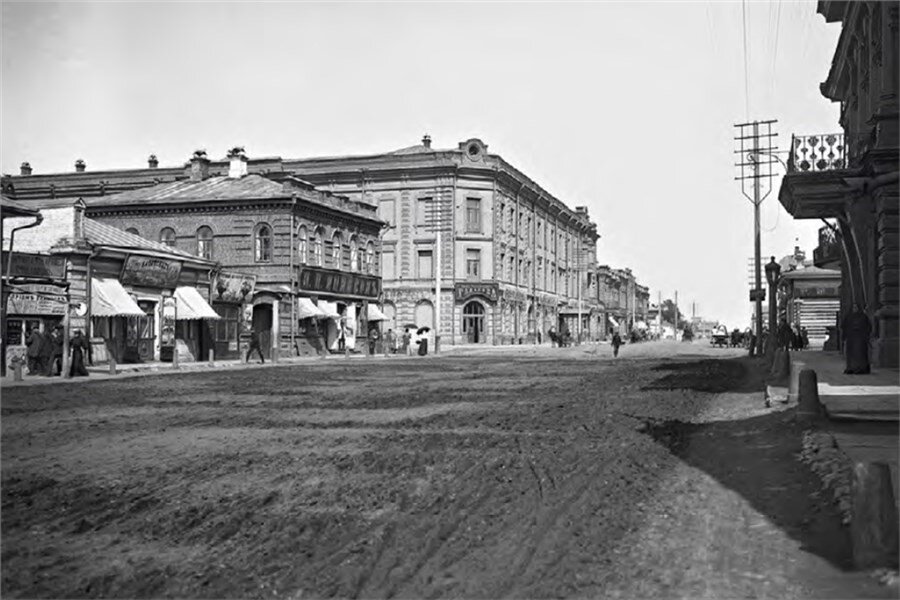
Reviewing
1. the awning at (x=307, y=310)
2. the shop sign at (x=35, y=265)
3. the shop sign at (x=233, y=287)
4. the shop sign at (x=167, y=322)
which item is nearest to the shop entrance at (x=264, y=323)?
the awning at (x=307, y=310)

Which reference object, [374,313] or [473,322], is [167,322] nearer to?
[374,313]

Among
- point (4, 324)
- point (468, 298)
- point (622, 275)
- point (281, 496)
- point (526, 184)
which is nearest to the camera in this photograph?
point (281, 496)

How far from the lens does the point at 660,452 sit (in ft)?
33.6

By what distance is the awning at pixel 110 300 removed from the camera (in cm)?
3020

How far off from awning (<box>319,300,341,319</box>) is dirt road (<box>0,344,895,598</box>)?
2969cm

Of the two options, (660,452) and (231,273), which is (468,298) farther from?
(660,452)

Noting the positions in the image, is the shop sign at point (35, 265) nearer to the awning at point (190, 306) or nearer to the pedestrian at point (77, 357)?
the pedestrian at point (77, 357)

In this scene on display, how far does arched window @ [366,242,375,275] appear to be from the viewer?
5009 centimetres

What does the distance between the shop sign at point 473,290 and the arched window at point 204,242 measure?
23858mm

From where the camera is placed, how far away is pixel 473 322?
64.7m

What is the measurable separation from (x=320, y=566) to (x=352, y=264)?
4298 cm

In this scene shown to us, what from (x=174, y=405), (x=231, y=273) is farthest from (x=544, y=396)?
(x=231, y=273)

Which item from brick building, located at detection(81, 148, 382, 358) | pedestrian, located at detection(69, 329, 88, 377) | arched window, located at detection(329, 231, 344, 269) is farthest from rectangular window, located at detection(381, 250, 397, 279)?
pedestrian, located at detection(69, 329, 88, 377)

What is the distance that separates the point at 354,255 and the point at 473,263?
1800cm
